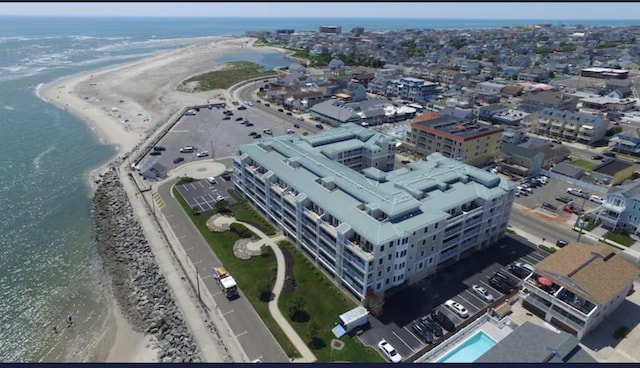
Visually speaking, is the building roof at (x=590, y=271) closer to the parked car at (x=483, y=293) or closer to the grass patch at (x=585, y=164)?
the parked car at (x=483, y=293)

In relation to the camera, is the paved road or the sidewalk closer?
the sidewalk

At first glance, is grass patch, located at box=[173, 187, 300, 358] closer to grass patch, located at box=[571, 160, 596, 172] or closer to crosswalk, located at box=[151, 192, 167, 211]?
crosswalk, located at box=[151, 192, 167, 211]

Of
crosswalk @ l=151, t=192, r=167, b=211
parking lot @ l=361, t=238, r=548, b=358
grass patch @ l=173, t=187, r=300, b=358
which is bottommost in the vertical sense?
parking lot @ l=361, t=238, r=548, b=358

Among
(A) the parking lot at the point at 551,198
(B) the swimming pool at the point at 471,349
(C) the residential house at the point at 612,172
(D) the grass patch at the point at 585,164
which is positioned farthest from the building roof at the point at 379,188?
(D) the grass patch at the point at 585,164

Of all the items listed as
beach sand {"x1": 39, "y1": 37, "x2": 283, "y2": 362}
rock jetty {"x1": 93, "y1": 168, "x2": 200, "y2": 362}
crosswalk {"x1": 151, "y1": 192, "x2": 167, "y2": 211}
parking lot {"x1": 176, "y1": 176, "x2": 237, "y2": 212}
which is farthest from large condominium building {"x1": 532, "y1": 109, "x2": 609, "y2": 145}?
rock jetty {"x1": 93, "y1": 168, "x2": 200, "y2": 362}

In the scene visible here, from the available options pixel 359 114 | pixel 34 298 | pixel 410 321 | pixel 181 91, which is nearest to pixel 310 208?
pixel 410 321

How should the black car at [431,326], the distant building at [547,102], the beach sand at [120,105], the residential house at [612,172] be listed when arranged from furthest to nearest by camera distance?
the distant building at [547,102] < the beach sand at [120,105] < the residential house at [612,172] < the black car at [431,326]

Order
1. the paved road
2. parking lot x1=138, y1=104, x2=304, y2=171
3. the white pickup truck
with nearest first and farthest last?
the paved road < the white pickup truck < parking lot x1=138, y1=104, x2=304, y2=171
